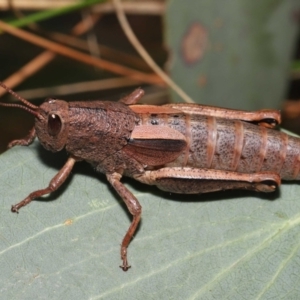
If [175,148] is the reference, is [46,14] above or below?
above

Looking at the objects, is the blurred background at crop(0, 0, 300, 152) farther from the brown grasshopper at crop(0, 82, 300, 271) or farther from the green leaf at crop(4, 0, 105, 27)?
the brown grasshopper at crop(0, 82, 300, 271)

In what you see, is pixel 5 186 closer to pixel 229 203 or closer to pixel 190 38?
pixel 229 203

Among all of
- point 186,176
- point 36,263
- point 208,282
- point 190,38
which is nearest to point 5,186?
point 36,263

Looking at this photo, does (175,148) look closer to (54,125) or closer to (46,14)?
(54,125)

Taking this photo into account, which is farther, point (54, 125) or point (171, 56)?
point (171, 56)

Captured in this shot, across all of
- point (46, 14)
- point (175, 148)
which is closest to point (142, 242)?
point (175, 148)

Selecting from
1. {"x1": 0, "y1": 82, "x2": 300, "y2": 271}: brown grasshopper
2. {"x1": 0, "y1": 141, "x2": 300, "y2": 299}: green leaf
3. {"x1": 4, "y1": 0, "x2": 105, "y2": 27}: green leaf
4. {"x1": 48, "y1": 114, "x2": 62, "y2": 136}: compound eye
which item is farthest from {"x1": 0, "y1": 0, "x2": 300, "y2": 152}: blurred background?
{"x1": 48, "y1": 114, "x2": 62, "y2": 136}: compound eye
